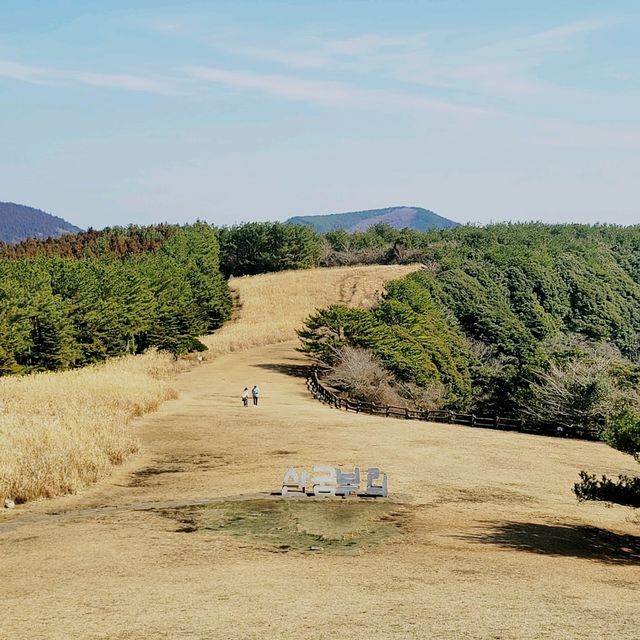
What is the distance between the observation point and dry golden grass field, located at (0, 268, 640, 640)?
11.2 m

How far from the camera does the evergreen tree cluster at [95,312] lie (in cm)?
4947

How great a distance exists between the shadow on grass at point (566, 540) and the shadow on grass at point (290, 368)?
39462 mm

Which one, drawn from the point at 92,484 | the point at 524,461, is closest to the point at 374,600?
the point at 92,484

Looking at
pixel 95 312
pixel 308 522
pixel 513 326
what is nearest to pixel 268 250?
pixel 513 326

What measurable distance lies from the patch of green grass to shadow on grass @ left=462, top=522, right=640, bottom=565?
219 cm

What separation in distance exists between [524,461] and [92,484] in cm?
1434

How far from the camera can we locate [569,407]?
39.2 m

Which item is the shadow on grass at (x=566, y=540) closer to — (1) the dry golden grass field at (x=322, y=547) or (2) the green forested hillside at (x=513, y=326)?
(1) the dry golden grass field at (x=322, y=547)

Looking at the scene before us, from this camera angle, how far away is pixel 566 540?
681 inches

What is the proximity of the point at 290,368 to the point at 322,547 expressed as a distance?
145ft

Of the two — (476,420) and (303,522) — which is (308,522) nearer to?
(303,522)

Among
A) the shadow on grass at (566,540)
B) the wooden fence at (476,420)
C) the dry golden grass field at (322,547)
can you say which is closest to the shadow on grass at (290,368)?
the wooden fence at (476,420)

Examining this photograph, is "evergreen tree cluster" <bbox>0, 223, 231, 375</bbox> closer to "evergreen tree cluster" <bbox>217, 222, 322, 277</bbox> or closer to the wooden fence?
the wooden fence

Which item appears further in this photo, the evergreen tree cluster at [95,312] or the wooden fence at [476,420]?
the evergreen tree cluster at [95,312]
